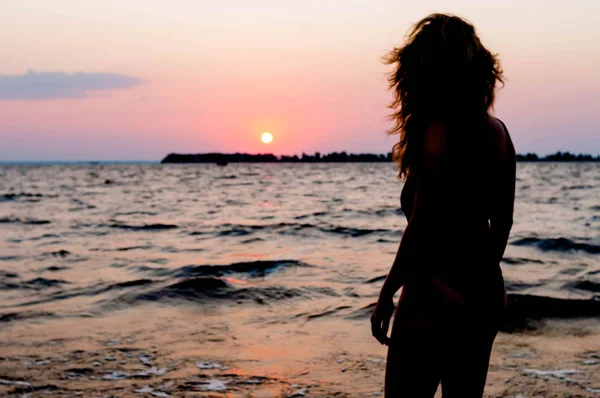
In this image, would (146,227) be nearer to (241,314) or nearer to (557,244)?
(241,314)

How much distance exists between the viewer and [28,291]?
8578 mm

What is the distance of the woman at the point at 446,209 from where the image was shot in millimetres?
2230

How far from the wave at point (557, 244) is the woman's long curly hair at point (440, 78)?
11367 mm

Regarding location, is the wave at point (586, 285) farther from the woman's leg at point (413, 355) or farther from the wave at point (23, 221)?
the wave at point (23, 221)

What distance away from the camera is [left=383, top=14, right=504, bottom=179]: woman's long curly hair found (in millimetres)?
2271

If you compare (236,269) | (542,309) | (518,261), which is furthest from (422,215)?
(518,261)

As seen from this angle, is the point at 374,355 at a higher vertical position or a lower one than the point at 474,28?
lower

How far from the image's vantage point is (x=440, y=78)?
2.30 m

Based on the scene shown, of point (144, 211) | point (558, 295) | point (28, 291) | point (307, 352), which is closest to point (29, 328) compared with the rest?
point (28, 291)

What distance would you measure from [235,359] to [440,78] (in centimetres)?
402

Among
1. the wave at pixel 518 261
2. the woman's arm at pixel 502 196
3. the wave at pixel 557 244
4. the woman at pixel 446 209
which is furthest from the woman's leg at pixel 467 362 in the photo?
the wave at pixel 557 244

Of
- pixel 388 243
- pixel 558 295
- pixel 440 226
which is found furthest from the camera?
pixel 388 243

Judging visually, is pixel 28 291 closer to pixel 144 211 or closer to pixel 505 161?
pixel 505 161

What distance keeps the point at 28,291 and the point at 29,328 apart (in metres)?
2.24
